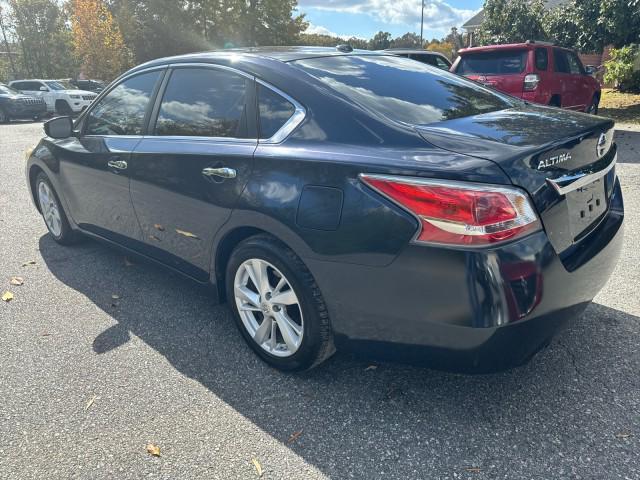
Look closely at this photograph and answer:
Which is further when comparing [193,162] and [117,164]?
[117,164]

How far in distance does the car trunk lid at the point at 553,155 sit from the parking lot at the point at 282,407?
80 cm

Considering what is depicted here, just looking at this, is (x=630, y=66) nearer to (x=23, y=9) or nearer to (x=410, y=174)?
(x=410, y=174)

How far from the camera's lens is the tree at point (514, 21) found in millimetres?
18062

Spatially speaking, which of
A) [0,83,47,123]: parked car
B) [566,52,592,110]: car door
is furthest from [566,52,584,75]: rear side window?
[0,83,47,123]: parked car

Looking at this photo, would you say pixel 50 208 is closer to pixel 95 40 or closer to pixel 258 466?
pixel 258 466

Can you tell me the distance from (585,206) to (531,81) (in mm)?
7059

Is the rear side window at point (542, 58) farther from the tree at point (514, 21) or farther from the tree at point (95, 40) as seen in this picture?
the tree at point (95, 40)

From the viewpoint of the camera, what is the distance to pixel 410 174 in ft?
6.61

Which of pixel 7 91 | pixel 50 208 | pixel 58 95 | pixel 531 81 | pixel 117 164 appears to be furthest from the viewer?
pixel 58 95

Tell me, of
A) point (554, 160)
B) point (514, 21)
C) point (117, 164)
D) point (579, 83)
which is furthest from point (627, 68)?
point (117, 164)

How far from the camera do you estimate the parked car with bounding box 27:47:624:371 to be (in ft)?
6.41

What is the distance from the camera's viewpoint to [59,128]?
4023mm

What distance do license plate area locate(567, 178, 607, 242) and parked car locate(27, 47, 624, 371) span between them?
0.05 feet

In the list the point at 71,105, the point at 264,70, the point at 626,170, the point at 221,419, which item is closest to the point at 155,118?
the point at 264,70
